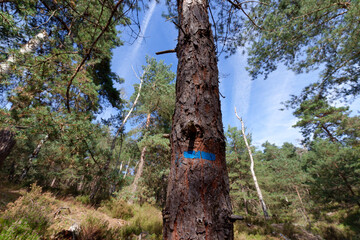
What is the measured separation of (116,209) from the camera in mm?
6328

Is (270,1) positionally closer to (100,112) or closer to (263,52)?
(263,52)

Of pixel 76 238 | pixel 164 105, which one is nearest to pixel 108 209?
pixel 76 238

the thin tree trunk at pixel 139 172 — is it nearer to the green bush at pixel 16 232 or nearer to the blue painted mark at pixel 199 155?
the green bush at pixel 16 232

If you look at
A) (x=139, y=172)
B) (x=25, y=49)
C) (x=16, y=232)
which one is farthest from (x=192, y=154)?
(x=139, y=172)

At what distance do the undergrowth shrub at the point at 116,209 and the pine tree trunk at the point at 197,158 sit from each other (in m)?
6.57

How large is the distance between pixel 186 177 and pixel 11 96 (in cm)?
630

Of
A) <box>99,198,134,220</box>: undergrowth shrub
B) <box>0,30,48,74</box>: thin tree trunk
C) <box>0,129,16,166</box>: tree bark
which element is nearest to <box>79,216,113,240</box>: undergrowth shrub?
<box>99,198,134,220</box>: undergrowth shrub

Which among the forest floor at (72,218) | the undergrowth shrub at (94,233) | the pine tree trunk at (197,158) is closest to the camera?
the pine tree trunk at (197,158)

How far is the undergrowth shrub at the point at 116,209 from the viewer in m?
6.11

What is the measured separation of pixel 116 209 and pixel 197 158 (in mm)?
7015

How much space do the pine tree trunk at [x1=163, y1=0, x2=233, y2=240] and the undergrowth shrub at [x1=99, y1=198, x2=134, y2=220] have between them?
6568 mm

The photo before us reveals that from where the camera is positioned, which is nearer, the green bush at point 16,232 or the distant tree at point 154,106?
the green bush at point 16,232

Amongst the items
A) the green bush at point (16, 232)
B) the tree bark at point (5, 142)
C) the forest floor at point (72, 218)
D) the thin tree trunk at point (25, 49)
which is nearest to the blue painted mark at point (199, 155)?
the green bush at point (16, 232)

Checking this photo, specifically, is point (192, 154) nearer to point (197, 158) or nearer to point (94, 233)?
point (197, 158)
